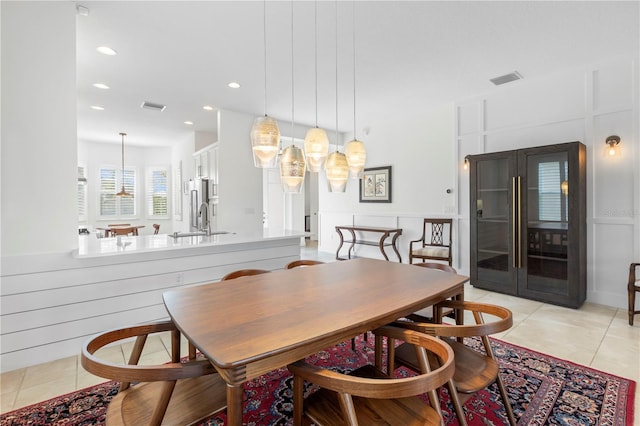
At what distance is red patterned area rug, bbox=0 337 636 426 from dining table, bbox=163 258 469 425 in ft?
2.04

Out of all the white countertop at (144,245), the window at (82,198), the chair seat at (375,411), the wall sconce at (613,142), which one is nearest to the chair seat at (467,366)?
the chair seat at (375,411)

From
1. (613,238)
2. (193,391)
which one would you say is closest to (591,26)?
(613,238)

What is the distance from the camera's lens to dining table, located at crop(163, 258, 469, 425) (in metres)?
1.14

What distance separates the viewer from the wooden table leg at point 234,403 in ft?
3.57

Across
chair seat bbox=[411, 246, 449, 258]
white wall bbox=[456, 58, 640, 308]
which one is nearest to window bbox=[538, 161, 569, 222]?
white wall bbox=[456, 58, 640, 308]

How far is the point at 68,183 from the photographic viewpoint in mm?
2510

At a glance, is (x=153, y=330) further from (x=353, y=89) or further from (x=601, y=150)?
(x=601, y=150)

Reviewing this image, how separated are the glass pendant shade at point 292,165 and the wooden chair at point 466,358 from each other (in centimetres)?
126

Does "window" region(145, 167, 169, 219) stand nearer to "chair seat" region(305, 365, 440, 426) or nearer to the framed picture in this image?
the framed picture

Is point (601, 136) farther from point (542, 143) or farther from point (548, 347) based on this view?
point (548, 347)

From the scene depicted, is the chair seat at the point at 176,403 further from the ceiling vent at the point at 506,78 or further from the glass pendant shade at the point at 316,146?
the ceiling vent at the point at 506,78

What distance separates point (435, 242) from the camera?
17.3 ft

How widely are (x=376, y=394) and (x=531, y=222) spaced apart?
3.75 meters

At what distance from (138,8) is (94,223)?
22.0ft
